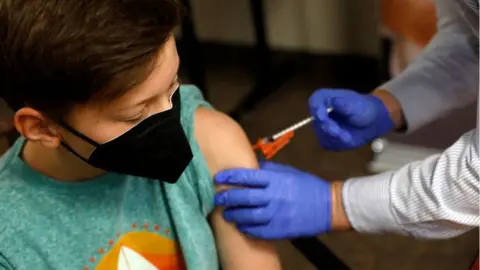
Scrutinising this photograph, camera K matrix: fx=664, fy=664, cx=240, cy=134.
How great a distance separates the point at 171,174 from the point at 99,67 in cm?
26

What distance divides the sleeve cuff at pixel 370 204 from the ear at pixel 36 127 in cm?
53

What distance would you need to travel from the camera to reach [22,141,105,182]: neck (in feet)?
3.68

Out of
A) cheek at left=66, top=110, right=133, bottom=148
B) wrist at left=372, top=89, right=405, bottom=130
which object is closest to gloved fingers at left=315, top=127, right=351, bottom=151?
wrist at left=372, top=89, right=405, bottom=130

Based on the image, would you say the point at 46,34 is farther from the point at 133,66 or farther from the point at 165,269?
the point at 165,269

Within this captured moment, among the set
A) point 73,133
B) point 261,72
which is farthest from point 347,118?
point 261,72

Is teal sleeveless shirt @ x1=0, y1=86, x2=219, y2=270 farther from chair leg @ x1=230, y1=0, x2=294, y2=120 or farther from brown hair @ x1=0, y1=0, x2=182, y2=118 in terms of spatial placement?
chair leg @ x1=230, y1=0, x2=294, y2=120

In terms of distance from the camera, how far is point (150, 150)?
1.07 meters

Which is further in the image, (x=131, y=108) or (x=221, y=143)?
(x=221, y=143)

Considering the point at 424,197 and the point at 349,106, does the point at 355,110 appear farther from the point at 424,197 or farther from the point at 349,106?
the point at 424,197

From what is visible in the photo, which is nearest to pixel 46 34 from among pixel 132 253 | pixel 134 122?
pixel 134 122

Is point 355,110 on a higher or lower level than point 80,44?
lower

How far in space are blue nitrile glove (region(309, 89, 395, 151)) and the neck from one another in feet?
1.77

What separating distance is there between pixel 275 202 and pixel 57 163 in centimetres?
39

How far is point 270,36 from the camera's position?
10.9 ft
